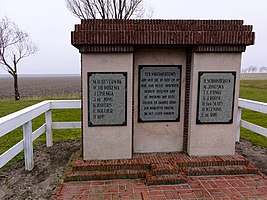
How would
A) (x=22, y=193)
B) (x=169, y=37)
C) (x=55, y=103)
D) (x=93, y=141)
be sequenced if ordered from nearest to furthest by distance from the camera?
1. (x=22, y=193)
2. (x=169, y=37)
3. (x=93, y=141)
4. (x=55, y=103)

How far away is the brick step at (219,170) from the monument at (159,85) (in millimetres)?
440

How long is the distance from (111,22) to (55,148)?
137 inches

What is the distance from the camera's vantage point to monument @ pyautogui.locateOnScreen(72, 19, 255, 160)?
4.39m

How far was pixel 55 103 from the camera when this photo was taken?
571 centimetres

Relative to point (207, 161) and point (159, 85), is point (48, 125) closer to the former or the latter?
point (159, 85)

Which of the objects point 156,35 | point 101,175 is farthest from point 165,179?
point 156,35

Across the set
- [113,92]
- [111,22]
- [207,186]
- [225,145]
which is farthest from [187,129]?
[111,22]

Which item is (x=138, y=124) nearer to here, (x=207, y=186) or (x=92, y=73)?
(x=92, y=73)

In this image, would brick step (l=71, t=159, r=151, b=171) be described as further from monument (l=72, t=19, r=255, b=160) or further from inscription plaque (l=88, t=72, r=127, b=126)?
inscription plaque (l=88, t=72, r=127, b=126)

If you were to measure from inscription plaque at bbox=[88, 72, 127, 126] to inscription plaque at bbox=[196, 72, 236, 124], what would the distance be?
5.24ft

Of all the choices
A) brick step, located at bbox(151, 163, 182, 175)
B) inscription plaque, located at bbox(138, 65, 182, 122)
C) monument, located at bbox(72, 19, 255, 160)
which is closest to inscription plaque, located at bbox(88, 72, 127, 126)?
monument, located at bbox(72, 19, 255, 160)

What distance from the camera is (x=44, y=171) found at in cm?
455

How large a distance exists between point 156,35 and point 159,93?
123 cm

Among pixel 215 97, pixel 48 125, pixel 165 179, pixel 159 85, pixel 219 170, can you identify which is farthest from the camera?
pixel 48 125
